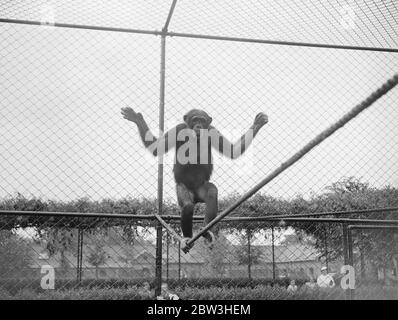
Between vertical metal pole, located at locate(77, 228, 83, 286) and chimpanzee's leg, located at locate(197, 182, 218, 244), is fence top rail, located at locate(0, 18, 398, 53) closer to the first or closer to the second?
chimpanzee's leg, located at locate(197, 182, 218, 244)

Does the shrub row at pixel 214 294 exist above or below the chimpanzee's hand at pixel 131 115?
below

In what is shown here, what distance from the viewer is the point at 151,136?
139 inches

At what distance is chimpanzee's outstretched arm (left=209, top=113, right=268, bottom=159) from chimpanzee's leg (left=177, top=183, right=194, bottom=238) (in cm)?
56

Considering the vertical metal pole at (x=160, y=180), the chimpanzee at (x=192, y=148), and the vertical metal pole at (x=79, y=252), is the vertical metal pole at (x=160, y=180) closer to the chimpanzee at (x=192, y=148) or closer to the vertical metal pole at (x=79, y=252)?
the chimpanzee at (x=192, y=148)

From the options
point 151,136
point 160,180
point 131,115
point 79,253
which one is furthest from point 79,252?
point 131,115

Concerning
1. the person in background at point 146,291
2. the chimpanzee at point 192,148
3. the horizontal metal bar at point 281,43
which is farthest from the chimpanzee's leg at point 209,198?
the person in background at point 146,291

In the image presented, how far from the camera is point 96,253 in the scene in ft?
31.4

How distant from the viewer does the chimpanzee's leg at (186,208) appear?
129 inches

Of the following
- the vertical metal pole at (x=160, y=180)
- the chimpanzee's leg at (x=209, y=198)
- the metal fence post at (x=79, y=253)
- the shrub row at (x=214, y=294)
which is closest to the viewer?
the chimpanzee's leg at (x=209, y=198)

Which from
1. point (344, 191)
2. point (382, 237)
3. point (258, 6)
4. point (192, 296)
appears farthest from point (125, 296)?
point (344, 191)

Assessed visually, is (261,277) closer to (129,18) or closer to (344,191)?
(344,191)

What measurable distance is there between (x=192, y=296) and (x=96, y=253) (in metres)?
2.47

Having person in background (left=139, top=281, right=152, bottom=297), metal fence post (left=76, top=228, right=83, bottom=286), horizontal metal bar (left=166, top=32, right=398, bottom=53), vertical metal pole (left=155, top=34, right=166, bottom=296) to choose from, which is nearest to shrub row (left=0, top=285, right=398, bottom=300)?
person in background (left=139, top=281, right=152, bottom=297)

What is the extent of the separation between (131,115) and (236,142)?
97 cm
